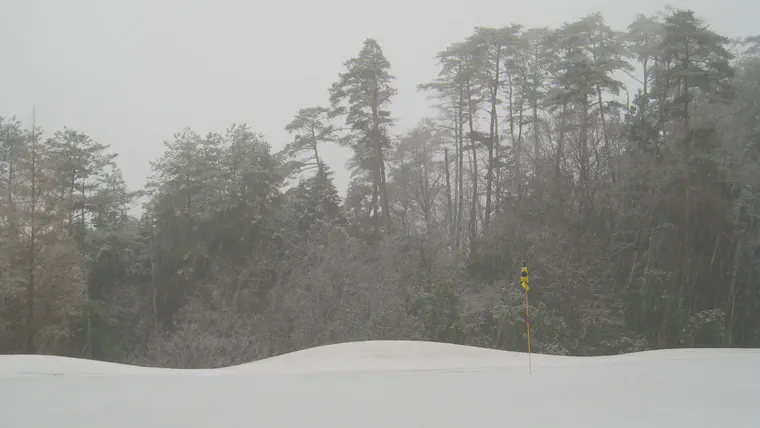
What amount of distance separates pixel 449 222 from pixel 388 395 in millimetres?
25569

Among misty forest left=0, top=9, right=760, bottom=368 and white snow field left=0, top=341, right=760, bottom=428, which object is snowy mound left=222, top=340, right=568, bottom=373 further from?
misty forest left=0, top=9, right=760, bottom=368

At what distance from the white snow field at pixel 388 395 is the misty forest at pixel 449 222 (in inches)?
460

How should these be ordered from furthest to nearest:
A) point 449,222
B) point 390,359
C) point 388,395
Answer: point 449,222, point 390,359, point 388,395

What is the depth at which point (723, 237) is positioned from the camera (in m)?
22.1

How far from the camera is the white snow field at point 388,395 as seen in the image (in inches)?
201

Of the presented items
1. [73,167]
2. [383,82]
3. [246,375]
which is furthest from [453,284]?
[73,167]

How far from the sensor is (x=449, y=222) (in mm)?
31609

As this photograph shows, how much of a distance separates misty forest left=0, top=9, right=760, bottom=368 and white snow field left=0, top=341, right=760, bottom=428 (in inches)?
460

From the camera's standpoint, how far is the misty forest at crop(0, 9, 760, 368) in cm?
2117

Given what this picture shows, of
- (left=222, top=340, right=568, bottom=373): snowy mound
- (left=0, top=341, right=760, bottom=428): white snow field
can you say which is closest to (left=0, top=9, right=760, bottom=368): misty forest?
(left=222, top=340, right=568, bottom=373): snowy mound

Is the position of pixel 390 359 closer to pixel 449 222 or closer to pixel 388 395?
pixel 388 395

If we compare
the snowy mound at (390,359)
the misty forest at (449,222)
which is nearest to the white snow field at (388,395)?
the snowy mound at (390,359)

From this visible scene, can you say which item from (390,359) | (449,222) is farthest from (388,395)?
(449,222)

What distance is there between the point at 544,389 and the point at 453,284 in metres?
15.2
